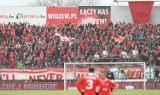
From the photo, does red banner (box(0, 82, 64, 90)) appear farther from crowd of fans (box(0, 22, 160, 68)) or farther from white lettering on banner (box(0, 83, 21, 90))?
crowd of fans (box(0, 22, 160, 68))

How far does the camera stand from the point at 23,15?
51281mm

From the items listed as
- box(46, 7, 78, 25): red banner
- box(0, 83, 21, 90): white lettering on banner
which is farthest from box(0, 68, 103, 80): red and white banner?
box(46, 7, 78, 25): red banner

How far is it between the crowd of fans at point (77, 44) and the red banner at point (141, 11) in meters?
3.23

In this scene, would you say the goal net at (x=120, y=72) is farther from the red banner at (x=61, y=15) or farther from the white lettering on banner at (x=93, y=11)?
the white lettering on banner at (x=93, y=11)

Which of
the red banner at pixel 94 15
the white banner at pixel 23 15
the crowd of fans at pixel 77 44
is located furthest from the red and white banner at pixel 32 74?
the red banner at pixel 94 15

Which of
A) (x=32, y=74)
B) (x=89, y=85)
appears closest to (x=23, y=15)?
(x=32, y=74)

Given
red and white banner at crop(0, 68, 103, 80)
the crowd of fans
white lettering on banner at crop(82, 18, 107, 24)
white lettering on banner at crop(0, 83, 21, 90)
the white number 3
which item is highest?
white lettering on banner at crop(82, 18, 107, 24)

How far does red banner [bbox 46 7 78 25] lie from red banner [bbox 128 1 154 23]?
5.44m

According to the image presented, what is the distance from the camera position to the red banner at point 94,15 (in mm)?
51344

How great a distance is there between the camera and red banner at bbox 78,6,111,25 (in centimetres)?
5134

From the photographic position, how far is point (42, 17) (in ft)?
169

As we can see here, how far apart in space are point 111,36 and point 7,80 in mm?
10010

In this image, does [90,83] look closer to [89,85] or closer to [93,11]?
[89,85]

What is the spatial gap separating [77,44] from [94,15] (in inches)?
352
